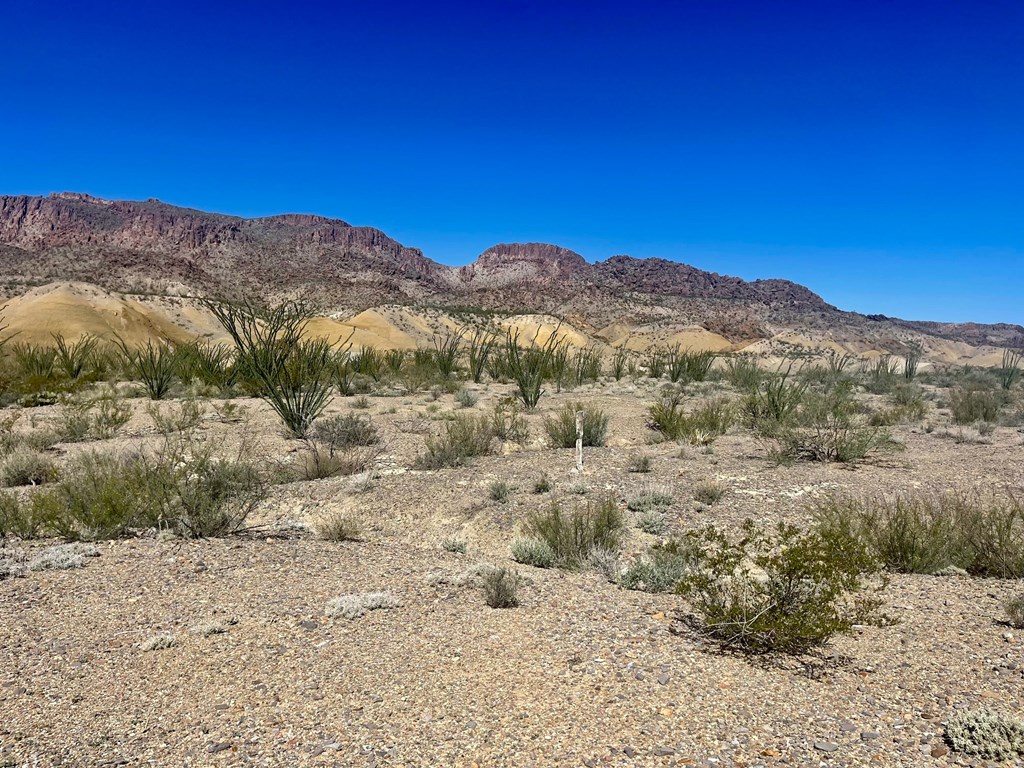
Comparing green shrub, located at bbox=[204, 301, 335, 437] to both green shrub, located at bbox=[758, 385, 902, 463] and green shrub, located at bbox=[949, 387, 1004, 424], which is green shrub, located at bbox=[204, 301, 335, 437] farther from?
green shrub, located at bbox=[949, 387, 1004, 424]

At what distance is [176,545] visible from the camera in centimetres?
624

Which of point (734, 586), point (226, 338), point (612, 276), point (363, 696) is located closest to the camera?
point (363, 696)

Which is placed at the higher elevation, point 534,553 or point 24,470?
point 24,470

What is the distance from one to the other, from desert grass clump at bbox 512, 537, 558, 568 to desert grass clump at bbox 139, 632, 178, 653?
132 inches

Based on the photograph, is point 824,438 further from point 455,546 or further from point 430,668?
point 430,668

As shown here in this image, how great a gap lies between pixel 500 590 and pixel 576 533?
1.92 m

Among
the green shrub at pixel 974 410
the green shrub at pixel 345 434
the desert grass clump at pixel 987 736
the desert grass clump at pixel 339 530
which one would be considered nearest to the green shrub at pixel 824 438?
the green shrub at pixel 974 410

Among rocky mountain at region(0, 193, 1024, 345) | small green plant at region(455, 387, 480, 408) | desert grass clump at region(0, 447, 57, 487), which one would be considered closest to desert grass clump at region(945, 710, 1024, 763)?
desert grass clump at region(0, 447, 57, 487)

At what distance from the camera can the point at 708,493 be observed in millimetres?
8852

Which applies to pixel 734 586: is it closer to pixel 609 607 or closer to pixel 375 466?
pixel 609 607

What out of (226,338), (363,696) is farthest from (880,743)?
(226,338)

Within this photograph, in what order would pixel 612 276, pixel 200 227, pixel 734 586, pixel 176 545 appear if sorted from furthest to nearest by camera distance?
pixel 200 227 → pixel 612 276 → pixel 176 545 → pixel 734 586

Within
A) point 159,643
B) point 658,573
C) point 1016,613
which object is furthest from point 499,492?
point 1016,613

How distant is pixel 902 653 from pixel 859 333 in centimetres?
8674
